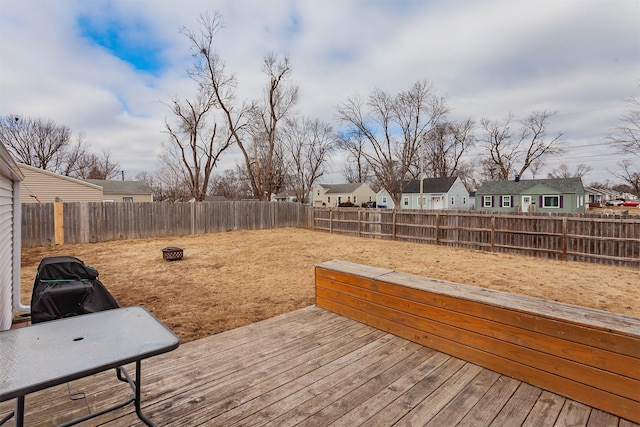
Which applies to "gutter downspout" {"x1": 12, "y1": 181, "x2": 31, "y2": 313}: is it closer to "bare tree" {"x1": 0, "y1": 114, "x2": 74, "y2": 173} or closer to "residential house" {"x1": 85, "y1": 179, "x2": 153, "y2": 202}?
"residential house" {"x1": 85, "y1": 179, "x2": 153, "y2": 202}

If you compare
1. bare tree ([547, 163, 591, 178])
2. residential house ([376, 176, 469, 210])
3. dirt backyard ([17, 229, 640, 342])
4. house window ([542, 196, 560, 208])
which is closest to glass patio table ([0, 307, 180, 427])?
dirt backyard ([17, 229, 640, 342])

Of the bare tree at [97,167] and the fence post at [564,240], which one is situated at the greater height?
the bare tree at [97,167]

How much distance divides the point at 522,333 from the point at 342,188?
1721 inches

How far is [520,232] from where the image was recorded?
8.89 metres

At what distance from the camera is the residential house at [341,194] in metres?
44.2

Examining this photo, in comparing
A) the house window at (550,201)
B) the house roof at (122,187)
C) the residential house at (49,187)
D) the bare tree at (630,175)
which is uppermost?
the bare tree at (630,175)

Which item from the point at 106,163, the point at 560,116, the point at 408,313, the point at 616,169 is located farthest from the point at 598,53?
the point at 616,169

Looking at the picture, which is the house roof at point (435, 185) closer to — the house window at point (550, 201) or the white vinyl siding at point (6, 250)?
the house window at point (550, 201)

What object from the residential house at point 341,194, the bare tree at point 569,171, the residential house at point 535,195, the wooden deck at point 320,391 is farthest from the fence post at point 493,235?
the bare tree at point 569,171

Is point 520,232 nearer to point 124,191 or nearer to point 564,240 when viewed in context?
point 564,240

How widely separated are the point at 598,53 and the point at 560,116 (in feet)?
70.8

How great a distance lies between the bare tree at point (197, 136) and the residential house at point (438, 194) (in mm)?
17563

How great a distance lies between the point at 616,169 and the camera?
41281mm

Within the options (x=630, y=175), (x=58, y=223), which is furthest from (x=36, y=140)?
(x=630, y=175)
